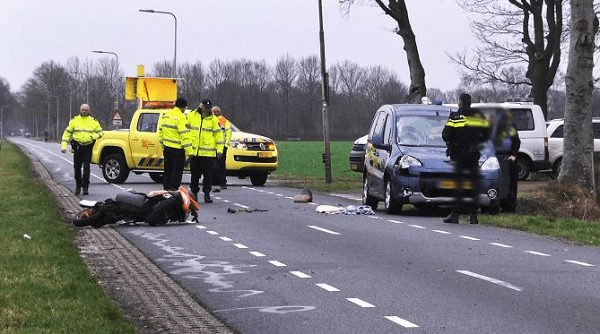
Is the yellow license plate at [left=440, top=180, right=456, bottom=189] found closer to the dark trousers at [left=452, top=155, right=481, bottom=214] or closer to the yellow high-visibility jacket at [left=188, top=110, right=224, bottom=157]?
the dark trousers at [left=452, top=155, right=481, bottom=214]

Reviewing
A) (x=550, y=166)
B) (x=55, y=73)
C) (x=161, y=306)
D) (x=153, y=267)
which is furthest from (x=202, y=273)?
(x=55, y=73)

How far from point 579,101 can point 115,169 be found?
472 inches

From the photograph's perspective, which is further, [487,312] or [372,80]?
[372,80]

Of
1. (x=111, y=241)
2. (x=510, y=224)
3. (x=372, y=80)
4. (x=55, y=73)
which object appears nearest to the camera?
(x=111, y=241)

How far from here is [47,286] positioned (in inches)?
359

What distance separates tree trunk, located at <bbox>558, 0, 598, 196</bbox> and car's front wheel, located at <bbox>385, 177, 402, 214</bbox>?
4705 millimetres

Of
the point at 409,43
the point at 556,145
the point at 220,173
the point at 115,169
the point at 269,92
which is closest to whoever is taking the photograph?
the point at 220,173

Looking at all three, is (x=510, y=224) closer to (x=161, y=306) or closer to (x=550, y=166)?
(x=161, y=306)

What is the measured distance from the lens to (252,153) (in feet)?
89.4

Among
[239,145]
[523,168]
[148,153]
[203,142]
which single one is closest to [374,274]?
[203,142]

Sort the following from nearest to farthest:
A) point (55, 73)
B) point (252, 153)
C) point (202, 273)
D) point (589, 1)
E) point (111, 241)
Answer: point (202, 273)
point (111, 241)
point (589, 1)
point (252, 153)
point (55, 73)

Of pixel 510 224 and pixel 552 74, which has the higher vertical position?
pixel 552 74

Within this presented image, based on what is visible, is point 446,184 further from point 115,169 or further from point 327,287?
point 115,169

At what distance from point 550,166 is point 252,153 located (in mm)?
8362
